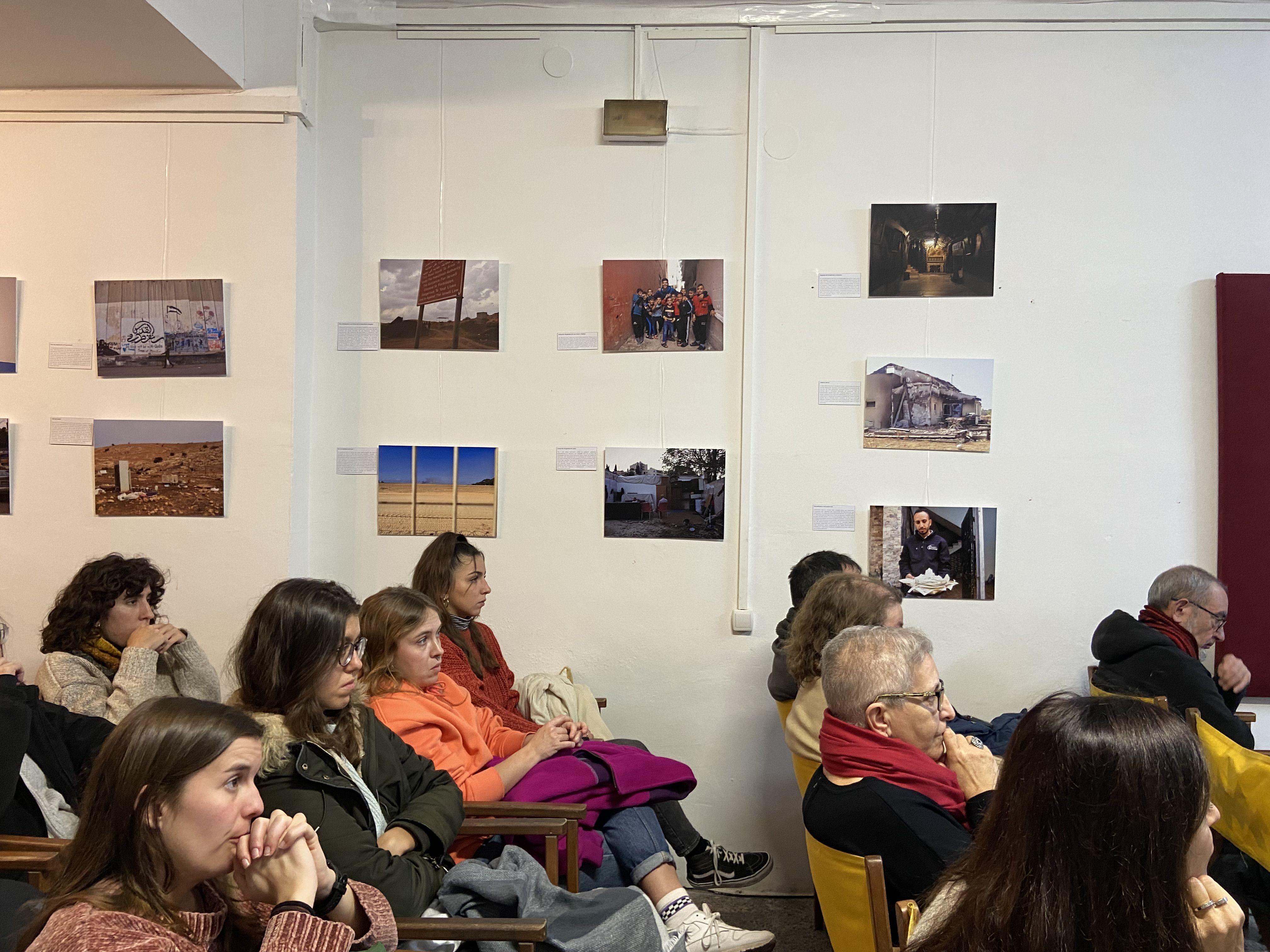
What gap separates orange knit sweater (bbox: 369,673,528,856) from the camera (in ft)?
9.74

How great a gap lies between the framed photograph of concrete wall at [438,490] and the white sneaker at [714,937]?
1.99 metres

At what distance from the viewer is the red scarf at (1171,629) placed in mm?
3863

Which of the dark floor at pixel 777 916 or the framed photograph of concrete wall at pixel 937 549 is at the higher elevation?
the framed photograph of concrete wall at pixel 937 549

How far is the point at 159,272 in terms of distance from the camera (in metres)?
4.28

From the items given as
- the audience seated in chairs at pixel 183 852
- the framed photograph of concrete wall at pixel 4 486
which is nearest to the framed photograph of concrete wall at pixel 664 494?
the framed photograph of concrete wall at pixel 4 486

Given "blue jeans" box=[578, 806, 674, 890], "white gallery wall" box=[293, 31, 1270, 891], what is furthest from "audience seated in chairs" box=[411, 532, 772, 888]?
"blue jeans" box=[578, 806, 674, 890]

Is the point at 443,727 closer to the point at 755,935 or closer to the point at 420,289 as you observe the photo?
the point at 755,935

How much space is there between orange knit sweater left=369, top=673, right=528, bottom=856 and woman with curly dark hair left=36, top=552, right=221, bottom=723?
774 millimetres
